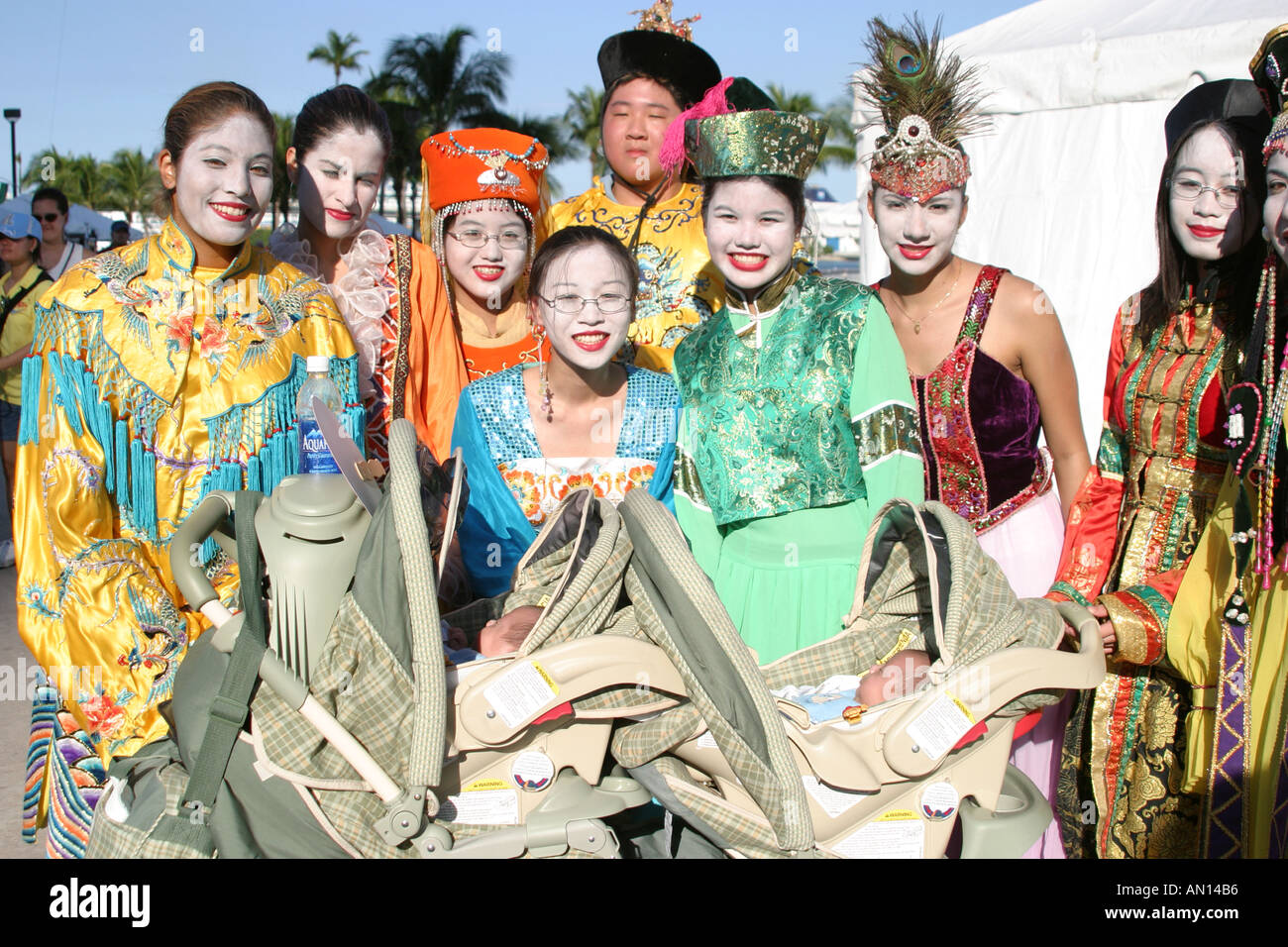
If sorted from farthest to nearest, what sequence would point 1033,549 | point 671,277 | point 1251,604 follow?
point 671,277
point 1033,549
point 1251,604

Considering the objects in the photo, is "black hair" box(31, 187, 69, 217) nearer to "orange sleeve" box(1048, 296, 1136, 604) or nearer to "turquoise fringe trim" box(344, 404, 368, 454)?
"turquoise fringe trim" box(344, 404, 368, 454)

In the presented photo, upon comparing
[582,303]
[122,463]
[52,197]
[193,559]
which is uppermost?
[52,197]

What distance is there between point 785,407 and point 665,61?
1808mm

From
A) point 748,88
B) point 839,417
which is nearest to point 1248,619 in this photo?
point 839,417

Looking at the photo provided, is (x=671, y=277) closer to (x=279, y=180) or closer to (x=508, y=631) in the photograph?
(x=508, y=631)

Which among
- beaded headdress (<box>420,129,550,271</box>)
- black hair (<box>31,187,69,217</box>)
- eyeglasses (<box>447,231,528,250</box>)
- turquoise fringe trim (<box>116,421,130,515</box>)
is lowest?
turquoise fringe trim (<box>116,421,130,515</box>)

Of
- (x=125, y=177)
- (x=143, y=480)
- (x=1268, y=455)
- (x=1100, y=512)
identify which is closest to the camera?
(x=1268, y=455)

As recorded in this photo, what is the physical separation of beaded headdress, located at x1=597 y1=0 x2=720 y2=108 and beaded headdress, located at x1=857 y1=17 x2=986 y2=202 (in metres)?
0.88

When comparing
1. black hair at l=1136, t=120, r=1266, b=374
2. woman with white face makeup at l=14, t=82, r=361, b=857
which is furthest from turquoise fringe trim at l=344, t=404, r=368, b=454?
black hair at l=1136, t=120, r=1266, b=374

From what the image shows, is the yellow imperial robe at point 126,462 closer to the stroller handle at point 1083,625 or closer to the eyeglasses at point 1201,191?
the stroller handle at point 1083,625

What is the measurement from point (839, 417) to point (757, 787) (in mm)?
1074

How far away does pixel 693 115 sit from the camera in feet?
9.72

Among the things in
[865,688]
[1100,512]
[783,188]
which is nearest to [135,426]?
[783,188]

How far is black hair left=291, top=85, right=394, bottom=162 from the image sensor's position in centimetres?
313
